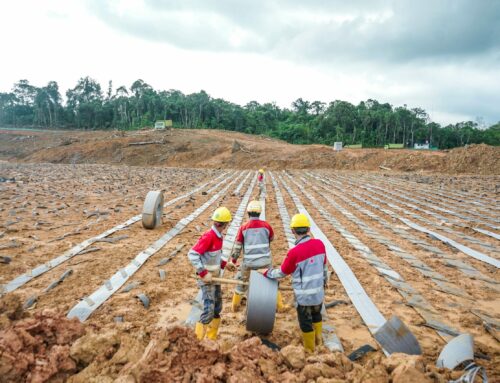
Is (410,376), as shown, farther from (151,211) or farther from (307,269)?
(151,211)

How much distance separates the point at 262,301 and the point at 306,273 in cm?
50

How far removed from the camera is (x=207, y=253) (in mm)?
3412

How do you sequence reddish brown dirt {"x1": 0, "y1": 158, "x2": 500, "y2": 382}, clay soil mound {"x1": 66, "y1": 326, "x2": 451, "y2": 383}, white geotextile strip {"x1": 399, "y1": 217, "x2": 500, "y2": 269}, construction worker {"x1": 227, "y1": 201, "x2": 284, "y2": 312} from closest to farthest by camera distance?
clay soil mound {"x1": 66, "y1": 326, "x2": 451, "y2": 383} < reddish brown dirt {"x1": 0, "y1": 158, "x2": 500, "y2": 382} < construction worker {"x1": 227, "y1": 201, "x2": 284, "y2": 312} < white geotextile strip {"x1": 399, "y1": 217, "x2": 500, "y2": 269}

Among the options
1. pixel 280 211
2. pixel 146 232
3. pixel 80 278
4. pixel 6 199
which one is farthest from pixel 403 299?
pixel 6 199

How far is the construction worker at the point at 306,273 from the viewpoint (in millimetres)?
3084

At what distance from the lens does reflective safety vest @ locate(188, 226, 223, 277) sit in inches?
128

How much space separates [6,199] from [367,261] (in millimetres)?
10734

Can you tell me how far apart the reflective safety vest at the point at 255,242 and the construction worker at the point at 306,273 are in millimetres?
739

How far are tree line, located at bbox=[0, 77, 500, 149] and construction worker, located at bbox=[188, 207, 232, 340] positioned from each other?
165 ft

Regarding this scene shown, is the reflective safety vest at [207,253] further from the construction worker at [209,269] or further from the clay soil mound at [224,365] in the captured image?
the clay soil mound at [224,365]

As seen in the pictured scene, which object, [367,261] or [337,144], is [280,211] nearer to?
[367,261]

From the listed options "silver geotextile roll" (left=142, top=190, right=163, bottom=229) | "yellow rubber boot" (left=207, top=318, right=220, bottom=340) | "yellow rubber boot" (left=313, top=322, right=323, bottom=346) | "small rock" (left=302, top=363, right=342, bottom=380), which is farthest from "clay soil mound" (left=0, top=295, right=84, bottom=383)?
"silver geotextile roll" (left=142, top=190, right=163, bottom=229)

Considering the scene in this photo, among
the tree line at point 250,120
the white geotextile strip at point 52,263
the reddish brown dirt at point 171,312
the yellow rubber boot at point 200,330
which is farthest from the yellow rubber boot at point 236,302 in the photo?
the tree line at point 250,120

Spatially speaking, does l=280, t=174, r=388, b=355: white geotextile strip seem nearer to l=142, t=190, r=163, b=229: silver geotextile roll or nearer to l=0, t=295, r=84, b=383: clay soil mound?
l=0, t=295, r=84, b=383: clay soil mound
